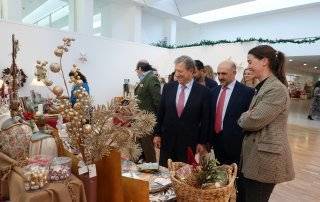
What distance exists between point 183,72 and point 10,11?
6.10 metres

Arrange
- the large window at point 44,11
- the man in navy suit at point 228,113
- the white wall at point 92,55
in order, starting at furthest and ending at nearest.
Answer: the large window at point 44,11 < the white wall at point 92,55 < the man in navy suit at point 228,113

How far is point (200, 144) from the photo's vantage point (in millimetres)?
2402

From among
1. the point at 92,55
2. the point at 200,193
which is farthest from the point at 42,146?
the point at 92,55

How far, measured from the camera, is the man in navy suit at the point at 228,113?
226 centimetres

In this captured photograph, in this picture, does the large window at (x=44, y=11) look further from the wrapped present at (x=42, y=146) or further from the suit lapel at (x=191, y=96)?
the wrapped present at (x=42, y=146)

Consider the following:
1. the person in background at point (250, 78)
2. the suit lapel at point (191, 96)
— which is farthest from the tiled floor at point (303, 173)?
the suit lapel at point (191, 96)

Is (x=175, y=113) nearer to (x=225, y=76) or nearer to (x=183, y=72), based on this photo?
(x=183, y=72)

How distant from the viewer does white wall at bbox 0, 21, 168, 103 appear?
20.5 ft

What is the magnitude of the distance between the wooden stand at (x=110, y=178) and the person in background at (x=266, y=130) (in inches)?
38.7

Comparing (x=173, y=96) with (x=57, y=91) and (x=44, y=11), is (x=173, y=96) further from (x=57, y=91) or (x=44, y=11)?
(x=44, y=11)

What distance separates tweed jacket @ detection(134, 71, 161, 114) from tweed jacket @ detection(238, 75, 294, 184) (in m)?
1.78

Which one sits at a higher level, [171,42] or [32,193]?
[171,42]

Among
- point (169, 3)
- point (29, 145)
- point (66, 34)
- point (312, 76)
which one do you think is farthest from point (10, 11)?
point (312, 76)

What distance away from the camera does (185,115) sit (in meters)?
2.36
